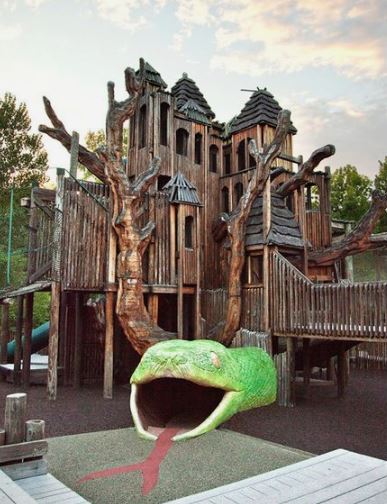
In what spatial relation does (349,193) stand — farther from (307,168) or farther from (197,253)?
(197,253)

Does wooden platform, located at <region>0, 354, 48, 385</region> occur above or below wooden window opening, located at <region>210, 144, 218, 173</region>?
below

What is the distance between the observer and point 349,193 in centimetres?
3153

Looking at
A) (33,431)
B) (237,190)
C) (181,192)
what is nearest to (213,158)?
(237,190)

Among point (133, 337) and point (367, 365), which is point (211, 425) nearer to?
point (133, 337)

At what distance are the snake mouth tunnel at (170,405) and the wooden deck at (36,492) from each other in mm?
2627

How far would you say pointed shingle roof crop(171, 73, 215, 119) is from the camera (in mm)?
17859

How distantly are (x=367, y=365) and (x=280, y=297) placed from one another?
32.2 ft

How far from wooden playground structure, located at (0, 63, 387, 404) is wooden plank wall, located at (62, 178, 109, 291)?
0.09 feet

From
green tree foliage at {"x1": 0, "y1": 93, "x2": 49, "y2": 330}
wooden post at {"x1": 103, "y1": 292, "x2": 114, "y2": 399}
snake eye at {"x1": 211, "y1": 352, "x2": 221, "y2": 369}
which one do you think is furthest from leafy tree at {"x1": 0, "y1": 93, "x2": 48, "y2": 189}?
snake eye at {"x1": 211, "y1": 352, "x2": 221, "y2": 369}

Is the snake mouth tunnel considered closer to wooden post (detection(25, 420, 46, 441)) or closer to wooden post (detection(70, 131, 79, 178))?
wooden post (detection(25, 420, 46, 441))

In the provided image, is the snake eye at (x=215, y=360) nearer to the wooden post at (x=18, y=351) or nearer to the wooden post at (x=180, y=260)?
the wooden post at (x=180, y=260)

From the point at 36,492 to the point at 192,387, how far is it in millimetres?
5234

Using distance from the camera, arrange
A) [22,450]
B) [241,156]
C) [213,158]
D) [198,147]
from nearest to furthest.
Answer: [22,450]
[198,147]
[241,156]
[213,158]

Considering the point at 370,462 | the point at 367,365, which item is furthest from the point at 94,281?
the point at 367,365
